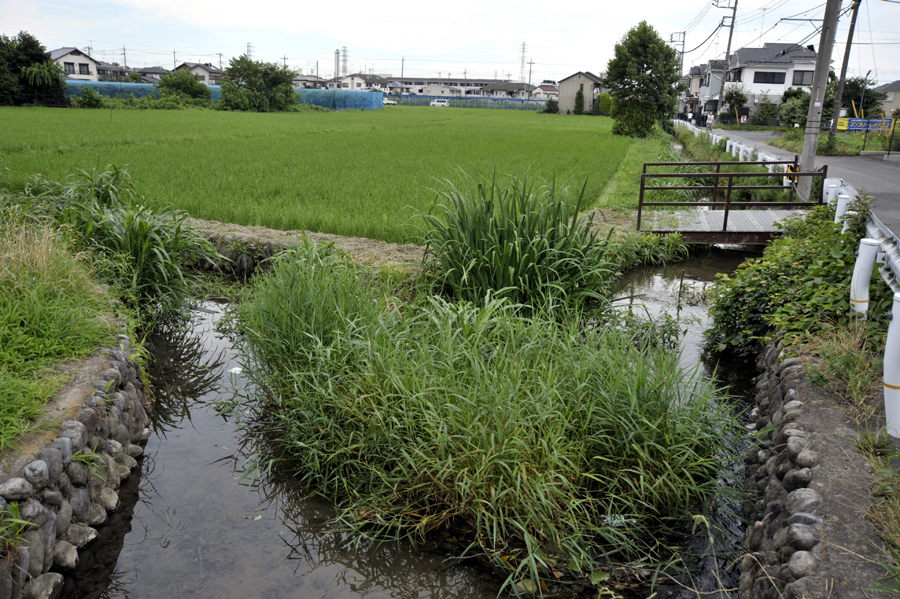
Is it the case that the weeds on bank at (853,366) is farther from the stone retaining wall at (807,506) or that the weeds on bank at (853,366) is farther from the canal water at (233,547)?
the canal water at (233,547)

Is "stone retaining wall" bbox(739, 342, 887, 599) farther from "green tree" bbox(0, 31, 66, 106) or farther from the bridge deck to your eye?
"green tree" bbox(0, 31, 66, 106)

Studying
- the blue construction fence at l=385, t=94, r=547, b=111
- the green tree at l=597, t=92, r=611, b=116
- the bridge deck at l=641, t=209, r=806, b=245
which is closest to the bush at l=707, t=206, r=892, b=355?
the bridge deck at l=641, t=209, r=806, b=245

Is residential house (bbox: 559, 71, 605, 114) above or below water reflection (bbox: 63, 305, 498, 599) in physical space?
above

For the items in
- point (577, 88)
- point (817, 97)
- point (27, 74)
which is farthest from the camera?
point (577, 88)

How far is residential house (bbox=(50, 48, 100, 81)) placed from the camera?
2537 inches

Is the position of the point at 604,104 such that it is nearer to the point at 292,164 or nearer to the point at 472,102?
the point at 472,102

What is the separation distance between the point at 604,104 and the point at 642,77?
35.1 meters

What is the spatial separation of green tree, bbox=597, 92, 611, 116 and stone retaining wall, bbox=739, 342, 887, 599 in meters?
64.5

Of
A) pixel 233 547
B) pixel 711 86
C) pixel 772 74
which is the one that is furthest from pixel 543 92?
pixel 233 547

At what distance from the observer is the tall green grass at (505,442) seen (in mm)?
3375

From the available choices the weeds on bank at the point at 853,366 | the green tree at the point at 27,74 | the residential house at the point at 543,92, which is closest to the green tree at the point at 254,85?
the green tree at the point at 27,74

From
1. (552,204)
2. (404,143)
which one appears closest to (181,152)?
(404,143)

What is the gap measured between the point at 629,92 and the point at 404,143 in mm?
16023

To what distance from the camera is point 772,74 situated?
51.8m
